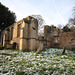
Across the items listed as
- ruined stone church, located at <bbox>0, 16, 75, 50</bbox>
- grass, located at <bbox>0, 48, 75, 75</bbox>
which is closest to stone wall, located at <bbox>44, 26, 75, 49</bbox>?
ruined stone church, located at <bbox>0, 16, 75, 50</bbox>

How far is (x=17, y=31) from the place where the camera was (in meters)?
14.9

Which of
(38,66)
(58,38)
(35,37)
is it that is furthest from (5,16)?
(38,66)

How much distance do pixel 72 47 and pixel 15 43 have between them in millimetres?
9806

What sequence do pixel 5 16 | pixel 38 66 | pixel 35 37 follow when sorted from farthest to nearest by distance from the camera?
pixel 5 16, pixel 35 37, pixel 38 66

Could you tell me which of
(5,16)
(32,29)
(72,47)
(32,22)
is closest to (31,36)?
(32,29)

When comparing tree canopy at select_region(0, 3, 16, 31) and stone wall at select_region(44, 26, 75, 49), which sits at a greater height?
tree canopy at select_region(0, 3, 16, 31)

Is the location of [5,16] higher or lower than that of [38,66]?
higher

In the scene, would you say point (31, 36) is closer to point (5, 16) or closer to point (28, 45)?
point (28, 45)

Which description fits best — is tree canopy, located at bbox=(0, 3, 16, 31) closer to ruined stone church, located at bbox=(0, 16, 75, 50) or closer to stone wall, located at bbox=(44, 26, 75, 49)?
ruined stone church, located at bbox=(0, 16, 75, 50)

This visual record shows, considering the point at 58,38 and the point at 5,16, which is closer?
the point at 58,38

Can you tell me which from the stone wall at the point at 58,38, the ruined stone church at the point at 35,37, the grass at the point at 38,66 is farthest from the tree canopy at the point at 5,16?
the grass at the point at 38,66

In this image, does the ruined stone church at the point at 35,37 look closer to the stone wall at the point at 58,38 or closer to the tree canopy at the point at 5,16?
the stone wall at the point at 58,38

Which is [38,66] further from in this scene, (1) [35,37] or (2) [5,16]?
(2) [5,16]

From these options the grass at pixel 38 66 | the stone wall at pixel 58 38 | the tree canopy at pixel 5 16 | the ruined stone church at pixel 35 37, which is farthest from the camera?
the tree canopy at pixel 5 16
